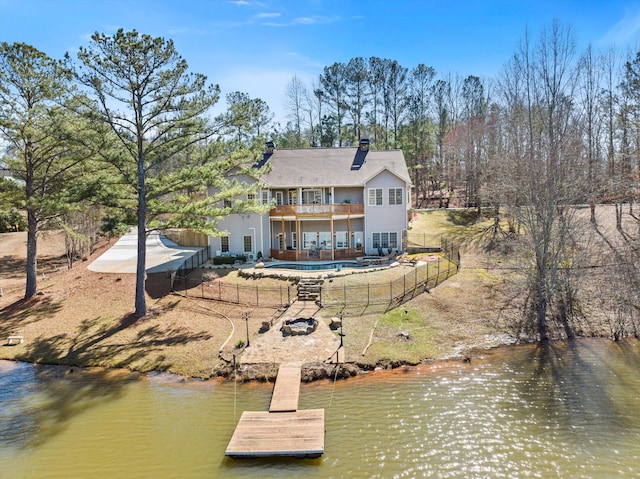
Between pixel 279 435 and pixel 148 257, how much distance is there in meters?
23.8

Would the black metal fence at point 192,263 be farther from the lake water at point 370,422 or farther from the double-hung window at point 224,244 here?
the lake water at point 370,422

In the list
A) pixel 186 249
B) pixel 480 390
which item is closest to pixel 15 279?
pixel 186 249

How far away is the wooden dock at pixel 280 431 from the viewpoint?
11.6 metres

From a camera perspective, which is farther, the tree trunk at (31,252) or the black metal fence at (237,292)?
the tree trunk at (31,252)

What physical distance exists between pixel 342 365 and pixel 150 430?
723 cm

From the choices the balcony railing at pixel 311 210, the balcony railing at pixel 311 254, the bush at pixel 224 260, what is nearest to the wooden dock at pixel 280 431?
the balcony railing at pixel 311 254

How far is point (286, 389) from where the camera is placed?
591 inches

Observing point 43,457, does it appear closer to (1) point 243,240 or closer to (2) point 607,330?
(1) point 243,240

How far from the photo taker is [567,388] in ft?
50.4

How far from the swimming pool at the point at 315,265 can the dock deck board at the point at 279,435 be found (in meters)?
15.1

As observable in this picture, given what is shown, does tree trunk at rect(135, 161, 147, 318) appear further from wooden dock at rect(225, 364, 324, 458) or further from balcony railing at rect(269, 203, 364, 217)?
wooden dock at rect(225, 364, 324, 458)

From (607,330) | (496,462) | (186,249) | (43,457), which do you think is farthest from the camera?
(186,249)

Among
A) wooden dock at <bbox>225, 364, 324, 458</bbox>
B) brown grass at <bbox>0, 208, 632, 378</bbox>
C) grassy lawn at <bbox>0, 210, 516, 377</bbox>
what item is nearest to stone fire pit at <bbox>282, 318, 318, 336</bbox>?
grassy lawn at <bbox>0, 210, 516, 377</bbox>

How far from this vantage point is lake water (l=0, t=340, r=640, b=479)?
37.3ft
